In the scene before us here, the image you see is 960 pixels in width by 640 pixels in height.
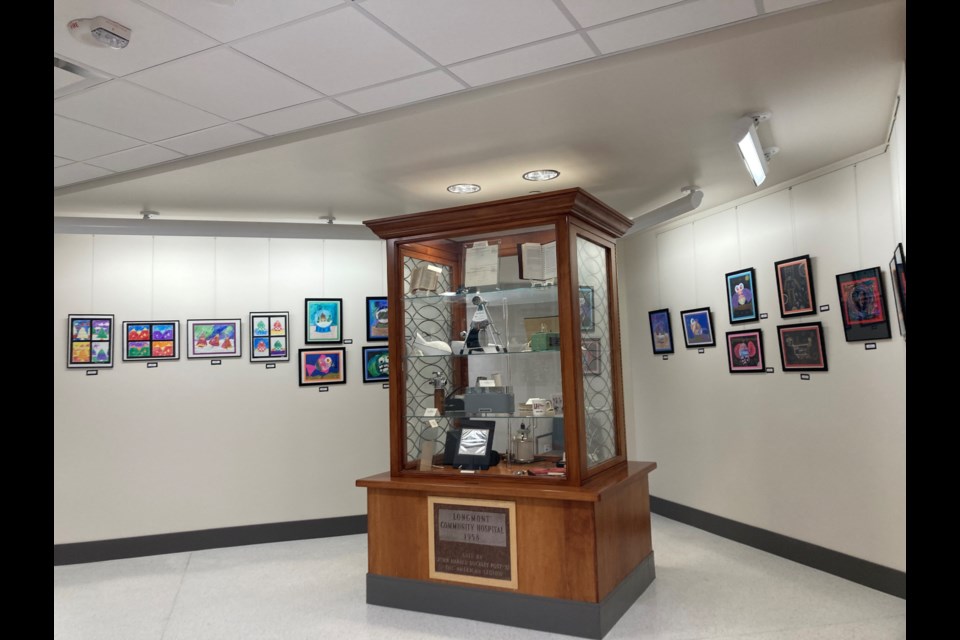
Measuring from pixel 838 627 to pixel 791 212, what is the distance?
296 centimetres

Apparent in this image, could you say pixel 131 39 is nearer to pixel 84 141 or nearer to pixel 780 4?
pixel 84 141

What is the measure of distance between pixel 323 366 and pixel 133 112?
10.9ft

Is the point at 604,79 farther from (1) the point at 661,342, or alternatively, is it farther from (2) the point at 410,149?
(1) the point at 661,342

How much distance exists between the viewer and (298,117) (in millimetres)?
3527

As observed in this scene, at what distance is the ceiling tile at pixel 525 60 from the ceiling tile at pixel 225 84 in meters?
0.82

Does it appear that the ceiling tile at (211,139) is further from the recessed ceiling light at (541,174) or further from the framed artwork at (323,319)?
the framed artwork at (323,319)

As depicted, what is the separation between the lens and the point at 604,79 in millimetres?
3195

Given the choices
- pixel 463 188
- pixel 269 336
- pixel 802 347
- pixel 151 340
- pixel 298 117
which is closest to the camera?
pixel 298 117

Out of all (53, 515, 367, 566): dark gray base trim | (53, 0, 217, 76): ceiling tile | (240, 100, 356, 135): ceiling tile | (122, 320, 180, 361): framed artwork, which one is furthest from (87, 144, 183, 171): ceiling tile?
(53, 515, 367, 566): dark gray base trim

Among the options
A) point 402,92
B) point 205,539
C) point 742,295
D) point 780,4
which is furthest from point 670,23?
point 205,539

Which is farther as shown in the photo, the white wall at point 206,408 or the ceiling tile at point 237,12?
the white wall at point 206,408

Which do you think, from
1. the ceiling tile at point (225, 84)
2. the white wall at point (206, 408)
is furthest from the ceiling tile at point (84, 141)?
the white wall at point (206, 408)

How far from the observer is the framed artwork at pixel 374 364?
639cm
